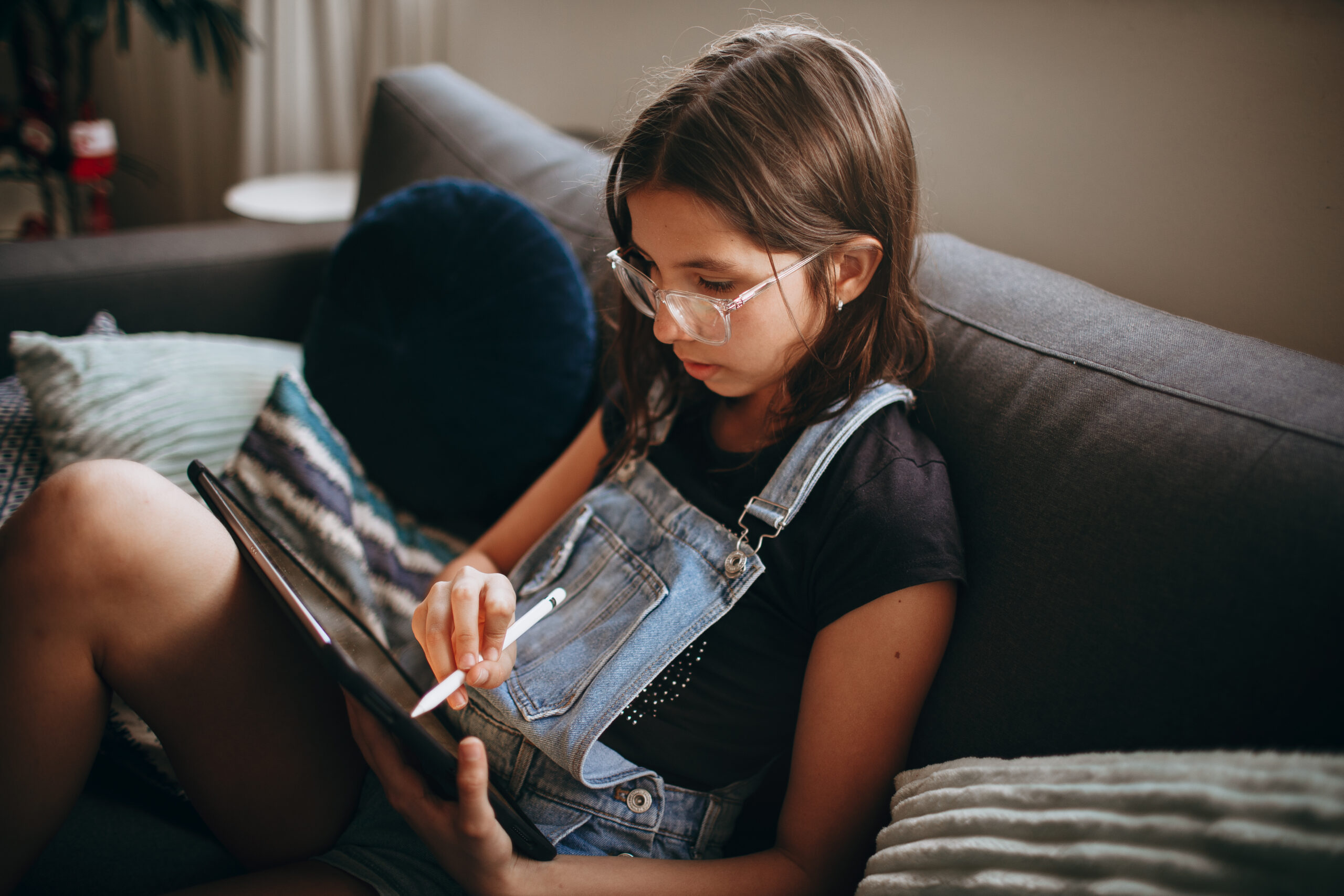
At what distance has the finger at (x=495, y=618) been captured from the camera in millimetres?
657

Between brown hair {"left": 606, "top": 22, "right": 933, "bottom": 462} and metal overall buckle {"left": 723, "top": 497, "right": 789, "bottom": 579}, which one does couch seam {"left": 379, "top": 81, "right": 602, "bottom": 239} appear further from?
metal overall buckle {"left": 723, "top": 497, "right": 789, "bottom": 579}

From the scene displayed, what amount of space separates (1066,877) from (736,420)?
523mm

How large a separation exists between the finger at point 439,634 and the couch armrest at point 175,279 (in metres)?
1.10

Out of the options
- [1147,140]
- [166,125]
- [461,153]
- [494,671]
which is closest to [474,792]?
[494,671]

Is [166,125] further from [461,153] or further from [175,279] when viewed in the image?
[461,153]

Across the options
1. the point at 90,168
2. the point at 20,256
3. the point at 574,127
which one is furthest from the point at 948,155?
the point at 90,168

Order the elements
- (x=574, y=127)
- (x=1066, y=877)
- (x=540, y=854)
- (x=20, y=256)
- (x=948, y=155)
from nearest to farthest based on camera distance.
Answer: (x=1066, y=877) < (x=540, y=854) < (x=948, y=155) < (x=20, y=256) < (x=574, y=127)

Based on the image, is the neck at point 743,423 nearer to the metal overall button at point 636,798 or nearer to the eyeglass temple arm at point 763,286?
the eyeglass temple arm at point 763,286

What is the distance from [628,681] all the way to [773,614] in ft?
0.52

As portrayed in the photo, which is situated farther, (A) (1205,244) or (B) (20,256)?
(B) (20,256)

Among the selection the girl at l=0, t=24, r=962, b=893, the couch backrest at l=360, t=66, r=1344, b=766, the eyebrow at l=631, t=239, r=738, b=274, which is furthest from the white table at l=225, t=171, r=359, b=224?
the couch backrest at l=360, t=66, r=1344, b=766

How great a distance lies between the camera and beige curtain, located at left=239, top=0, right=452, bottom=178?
2.41 meters

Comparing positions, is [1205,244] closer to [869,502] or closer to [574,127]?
[869,502]

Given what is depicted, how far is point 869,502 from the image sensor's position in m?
0.66
